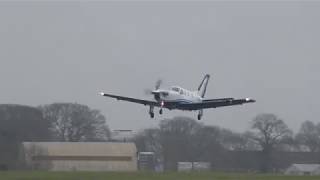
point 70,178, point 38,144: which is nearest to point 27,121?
point 38,144

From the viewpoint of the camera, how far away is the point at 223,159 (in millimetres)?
151000

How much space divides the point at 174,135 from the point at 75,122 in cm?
2128

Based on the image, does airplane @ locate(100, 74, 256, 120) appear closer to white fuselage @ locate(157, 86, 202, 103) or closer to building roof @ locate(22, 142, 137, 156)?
white fuselage @ locate(157, 86, 202, 103)

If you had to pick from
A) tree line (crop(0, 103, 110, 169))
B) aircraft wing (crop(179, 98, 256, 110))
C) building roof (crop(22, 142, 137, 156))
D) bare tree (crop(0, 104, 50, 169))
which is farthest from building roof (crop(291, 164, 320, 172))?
aircraft wing (crop(179, 98, 256, 110))

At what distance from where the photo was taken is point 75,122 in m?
170

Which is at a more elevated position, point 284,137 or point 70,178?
point 284,137

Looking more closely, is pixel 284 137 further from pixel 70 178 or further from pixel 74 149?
pixel 70 178

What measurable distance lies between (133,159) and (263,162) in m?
23.3

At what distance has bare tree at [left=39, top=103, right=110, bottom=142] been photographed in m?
165

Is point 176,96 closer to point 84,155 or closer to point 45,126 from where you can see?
point 84,155

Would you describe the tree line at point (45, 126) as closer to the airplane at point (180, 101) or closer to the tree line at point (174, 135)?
the tree line at point (174, 135)

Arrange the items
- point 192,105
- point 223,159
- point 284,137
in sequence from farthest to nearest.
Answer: point 284,137
point 223,159
point 192,105

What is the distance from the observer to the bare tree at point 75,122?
165375mm

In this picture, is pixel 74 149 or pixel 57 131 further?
pixel 57 131
